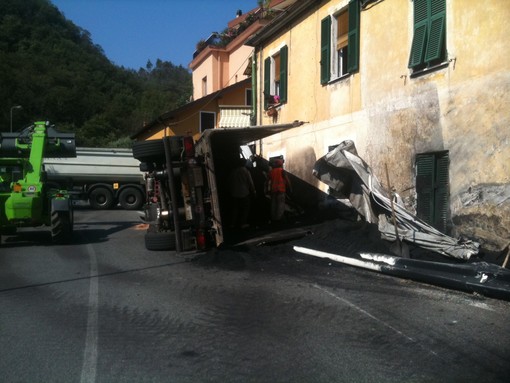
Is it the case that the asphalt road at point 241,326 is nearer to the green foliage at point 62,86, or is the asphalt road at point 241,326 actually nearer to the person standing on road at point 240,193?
the person standing on road at point 240,193

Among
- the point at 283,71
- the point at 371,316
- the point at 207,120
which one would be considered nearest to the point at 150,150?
the point at 371,316

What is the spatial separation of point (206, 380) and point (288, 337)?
1.30m

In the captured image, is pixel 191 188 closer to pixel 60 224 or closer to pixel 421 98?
pixel 60 224

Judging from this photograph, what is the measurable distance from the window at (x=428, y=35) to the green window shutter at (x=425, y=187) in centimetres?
180

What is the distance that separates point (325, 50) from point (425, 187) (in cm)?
537

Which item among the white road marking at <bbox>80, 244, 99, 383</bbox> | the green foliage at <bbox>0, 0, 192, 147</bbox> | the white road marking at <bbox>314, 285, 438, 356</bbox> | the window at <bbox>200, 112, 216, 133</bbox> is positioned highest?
the green foliage at <bbox>0, 0, 192, 147</bbox>

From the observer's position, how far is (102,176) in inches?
1011

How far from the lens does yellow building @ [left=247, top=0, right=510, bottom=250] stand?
913 centimetres

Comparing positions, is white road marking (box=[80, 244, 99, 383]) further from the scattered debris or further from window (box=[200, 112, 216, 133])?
window (box=[200, 112, 216, 133])

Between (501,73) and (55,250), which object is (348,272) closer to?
(501,73)

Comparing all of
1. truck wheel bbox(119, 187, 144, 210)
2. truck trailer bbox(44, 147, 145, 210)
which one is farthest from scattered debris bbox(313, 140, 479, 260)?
truck wheel bbox(119, 187, 144, 210)

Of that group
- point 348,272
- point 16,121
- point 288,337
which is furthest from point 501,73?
point 16,121

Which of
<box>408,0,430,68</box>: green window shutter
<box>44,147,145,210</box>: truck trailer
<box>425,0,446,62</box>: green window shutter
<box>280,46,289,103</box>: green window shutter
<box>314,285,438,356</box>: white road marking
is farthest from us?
<box>44,147,145,210</box>: truck trailer

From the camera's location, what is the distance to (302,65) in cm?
1597
